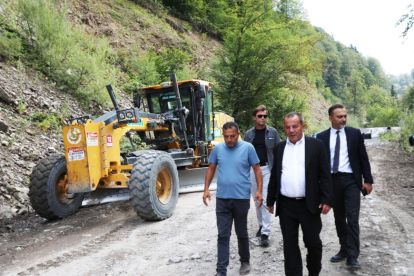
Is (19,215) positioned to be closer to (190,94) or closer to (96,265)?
Result: (96,265)

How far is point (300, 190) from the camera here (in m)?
3.76

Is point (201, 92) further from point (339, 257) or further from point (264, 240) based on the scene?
point (339, 257)

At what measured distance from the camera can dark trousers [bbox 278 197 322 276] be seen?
12.4ft

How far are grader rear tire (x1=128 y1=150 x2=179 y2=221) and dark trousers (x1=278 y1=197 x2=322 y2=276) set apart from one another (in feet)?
10.6

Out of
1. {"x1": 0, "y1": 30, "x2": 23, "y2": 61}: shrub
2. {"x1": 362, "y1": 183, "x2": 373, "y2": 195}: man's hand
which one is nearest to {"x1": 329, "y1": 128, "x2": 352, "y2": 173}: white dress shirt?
{"x1": 362, "y1": 183, "x2": 373, "y2": 195}: man's hand

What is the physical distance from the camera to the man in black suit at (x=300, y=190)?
3.76 metres

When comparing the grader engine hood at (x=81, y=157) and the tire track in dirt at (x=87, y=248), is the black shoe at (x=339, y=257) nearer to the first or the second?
the tire track in dirt at (x=87, y=248)

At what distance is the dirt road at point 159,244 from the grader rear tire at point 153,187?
0.68 ft

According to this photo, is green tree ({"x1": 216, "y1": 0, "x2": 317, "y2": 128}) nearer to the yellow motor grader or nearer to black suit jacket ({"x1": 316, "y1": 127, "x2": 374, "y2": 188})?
the yellow motor grader

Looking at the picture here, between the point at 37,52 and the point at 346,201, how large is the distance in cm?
1111

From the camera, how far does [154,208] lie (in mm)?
6801

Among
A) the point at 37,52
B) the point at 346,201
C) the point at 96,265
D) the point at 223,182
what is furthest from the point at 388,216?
the point at 37,52

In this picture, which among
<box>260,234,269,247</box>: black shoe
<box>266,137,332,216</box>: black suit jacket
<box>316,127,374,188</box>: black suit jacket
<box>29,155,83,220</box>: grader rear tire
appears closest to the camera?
<box>266,137,332,216</box>: black suit jacket

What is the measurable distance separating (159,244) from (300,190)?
2.66m
